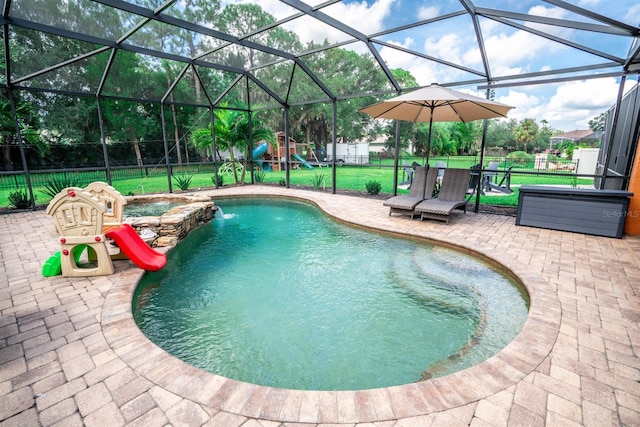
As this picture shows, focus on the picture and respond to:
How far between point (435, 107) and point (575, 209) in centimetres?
330

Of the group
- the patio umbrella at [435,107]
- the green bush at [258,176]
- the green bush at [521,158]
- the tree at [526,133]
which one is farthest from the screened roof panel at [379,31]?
the tree at [526,133]

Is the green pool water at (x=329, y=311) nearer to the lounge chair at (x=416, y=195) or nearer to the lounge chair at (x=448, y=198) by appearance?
the lounge chair at (x=448, y=198)

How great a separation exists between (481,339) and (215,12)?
7.78m

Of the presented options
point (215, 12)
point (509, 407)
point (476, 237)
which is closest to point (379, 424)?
point (509, 407)

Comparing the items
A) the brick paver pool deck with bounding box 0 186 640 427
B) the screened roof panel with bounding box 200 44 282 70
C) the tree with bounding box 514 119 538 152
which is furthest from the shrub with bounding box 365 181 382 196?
the tree with bounding box 514 119 538 152

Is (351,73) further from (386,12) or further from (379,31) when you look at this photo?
(386,12)

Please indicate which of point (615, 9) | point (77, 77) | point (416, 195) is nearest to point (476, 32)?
point (615, 9)

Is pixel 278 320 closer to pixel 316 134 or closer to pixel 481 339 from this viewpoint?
pixel 481 339

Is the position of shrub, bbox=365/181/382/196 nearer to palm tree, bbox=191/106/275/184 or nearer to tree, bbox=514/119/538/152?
palm tree, bbox=191/106/275/184

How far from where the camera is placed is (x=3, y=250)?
4715 mm

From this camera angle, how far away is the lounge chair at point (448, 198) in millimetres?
6190

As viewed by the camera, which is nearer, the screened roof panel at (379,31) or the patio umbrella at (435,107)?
the screened roof panel at (379,31)

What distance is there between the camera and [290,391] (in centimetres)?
196

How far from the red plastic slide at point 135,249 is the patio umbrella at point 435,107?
472 centimetres
